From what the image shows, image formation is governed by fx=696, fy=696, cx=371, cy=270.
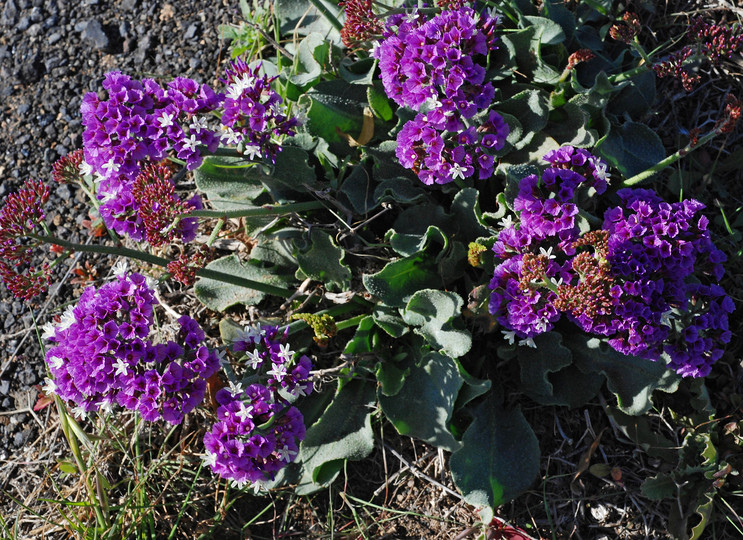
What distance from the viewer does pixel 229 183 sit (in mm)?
3684

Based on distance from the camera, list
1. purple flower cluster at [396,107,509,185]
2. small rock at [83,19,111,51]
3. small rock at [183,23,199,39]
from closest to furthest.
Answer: purple flower cluster at [396,107,509,185]
small rock at [183,23,199,39]
small rock at [83,19,111,51]

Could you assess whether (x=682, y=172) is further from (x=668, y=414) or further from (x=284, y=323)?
(x=284, y=323)

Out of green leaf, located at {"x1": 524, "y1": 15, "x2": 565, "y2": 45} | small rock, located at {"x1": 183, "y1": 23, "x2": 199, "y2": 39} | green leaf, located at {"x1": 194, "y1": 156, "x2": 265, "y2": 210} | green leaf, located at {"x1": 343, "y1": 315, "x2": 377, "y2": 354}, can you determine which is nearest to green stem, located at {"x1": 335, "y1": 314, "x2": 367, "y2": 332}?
green leaf, located at {"x1": 343, "y1": 315, "x2": 377, "y2": 354}

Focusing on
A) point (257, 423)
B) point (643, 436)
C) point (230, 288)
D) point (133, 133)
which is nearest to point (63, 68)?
point (230, 288)

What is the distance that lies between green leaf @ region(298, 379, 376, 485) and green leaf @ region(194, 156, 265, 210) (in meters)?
1.13

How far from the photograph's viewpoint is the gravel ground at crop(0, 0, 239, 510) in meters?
4.10

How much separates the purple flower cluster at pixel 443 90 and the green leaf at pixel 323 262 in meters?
0.60

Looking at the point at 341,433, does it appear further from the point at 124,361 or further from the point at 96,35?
the point at 96,35

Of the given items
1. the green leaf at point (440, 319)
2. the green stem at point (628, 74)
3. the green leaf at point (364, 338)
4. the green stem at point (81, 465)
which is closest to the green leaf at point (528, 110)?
the green stem at point (628, 74)

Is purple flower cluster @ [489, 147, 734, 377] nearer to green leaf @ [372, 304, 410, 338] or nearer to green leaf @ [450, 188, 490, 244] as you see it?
green leaf @ [450, 188, 490, 244]

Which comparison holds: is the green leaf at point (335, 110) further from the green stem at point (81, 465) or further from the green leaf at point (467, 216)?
the green stem at point (81, 465)

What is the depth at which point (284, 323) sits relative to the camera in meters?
3.51

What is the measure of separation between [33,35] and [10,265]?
261cm

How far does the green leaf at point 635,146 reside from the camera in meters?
3.46
